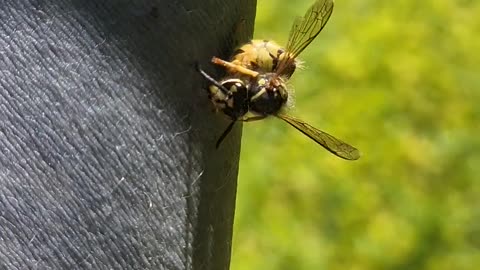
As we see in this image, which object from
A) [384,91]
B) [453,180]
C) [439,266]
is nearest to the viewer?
[439,266]

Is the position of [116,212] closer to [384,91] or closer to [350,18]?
[384,91]

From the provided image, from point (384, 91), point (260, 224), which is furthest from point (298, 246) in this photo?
point (384, 91)

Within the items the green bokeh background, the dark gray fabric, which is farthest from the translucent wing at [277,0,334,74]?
the green bokeh background

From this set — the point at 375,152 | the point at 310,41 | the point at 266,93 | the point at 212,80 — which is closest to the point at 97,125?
the point at 212,80

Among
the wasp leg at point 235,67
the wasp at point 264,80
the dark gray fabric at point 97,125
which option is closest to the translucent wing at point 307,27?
the wasp at point 264,80

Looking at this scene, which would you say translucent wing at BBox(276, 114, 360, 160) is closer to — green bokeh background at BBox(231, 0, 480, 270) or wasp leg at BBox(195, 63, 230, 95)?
wasp leg at BBox(195, 63, 230, 95)

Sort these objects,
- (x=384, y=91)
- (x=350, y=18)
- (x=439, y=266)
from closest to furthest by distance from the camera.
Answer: (x=439, y=266), (x=384, y=91), (x=350, y=18)

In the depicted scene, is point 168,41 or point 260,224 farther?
point 260,224
